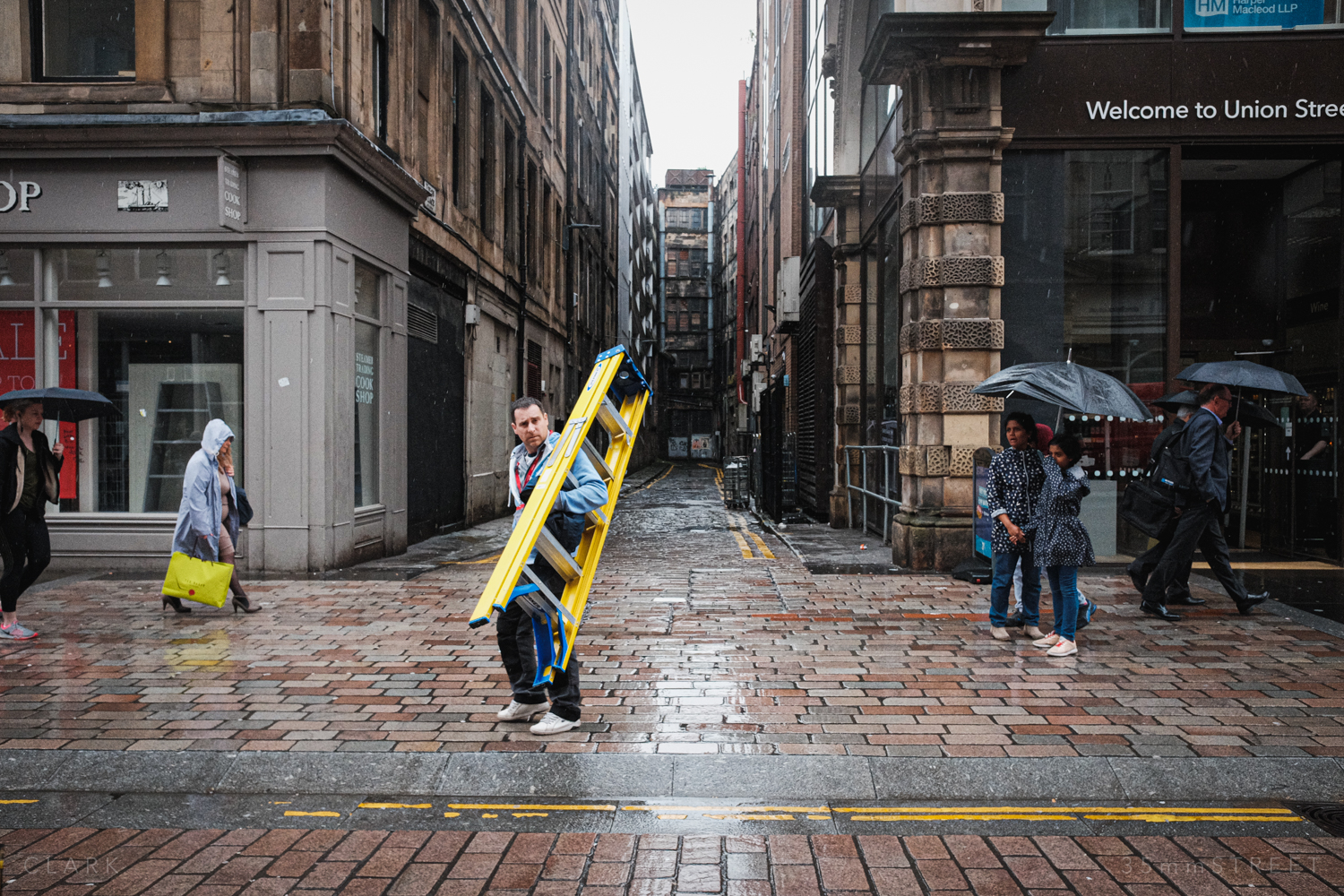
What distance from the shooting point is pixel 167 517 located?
35.3 ft

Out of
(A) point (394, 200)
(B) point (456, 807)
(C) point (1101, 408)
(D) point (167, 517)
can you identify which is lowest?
(B) point (456, 807)

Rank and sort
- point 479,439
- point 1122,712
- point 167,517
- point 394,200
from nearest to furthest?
point 1122,712, point 167,517, point 394,200, point 479,439

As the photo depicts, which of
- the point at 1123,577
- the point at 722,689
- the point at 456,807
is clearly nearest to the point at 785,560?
the point at 1123,577

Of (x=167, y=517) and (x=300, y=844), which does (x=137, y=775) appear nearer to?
(x=300, y=844)

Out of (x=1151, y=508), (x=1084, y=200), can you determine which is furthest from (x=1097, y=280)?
(x=1151, y=508)

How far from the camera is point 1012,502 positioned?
22.9ft

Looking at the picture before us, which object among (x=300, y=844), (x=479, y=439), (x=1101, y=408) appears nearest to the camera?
(x=300, y=844)

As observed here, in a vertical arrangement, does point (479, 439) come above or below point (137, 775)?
above

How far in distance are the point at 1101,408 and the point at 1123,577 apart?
4198mm

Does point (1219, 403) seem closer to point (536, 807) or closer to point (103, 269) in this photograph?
point (536, 807)

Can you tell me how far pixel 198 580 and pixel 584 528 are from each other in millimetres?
4249

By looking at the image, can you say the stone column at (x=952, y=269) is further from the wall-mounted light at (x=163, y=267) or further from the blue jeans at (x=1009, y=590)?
the wall-mounted light at (x=163, y=267)

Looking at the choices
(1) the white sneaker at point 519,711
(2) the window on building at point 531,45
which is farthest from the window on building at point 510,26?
(1) the white sneaker at point 519,711

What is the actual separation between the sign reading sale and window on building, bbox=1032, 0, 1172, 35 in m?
11.4
